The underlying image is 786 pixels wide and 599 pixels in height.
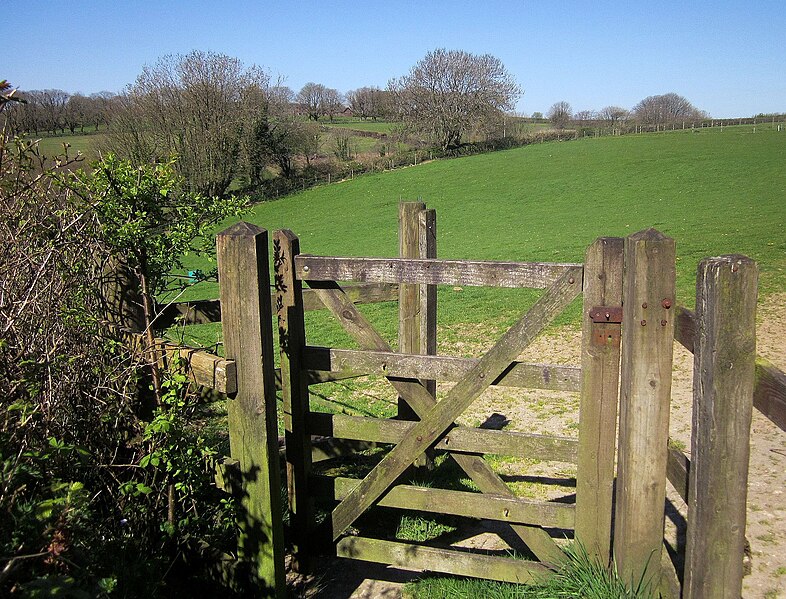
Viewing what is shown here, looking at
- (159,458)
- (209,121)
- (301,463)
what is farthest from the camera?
(209,121)

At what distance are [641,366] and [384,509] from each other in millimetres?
2630

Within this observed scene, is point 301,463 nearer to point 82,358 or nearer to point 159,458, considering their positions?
point 159,458

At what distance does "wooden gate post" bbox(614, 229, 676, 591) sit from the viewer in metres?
2.95

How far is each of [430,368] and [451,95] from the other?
192 ft

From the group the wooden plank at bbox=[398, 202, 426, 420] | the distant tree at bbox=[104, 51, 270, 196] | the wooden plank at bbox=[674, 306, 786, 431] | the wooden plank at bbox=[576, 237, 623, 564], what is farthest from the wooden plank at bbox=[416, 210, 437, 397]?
the distant tree at bbox=[104, 51, 270, 196]

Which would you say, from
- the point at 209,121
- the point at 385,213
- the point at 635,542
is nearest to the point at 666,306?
the point at 635,542

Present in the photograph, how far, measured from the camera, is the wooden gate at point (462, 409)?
10.7ft

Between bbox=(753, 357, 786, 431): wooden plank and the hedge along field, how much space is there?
7558 millimetres

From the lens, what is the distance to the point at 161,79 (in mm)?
42594

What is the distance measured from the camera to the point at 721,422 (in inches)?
104

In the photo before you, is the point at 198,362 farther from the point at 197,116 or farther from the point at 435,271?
the point at 197,116

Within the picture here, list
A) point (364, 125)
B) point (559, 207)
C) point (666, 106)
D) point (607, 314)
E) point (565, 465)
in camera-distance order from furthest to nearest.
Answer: point (666, 106), point (364, 125), point (559, 207), point (565, 465), point (607, 314)

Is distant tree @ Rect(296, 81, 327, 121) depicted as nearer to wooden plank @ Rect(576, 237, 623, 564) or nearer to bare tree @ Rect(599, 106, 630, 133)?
bare tree @ Rect(599, 106, 630, 133)

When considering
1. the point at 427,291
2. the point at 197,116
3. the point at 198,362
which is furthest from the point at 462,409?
the point at 197,116
